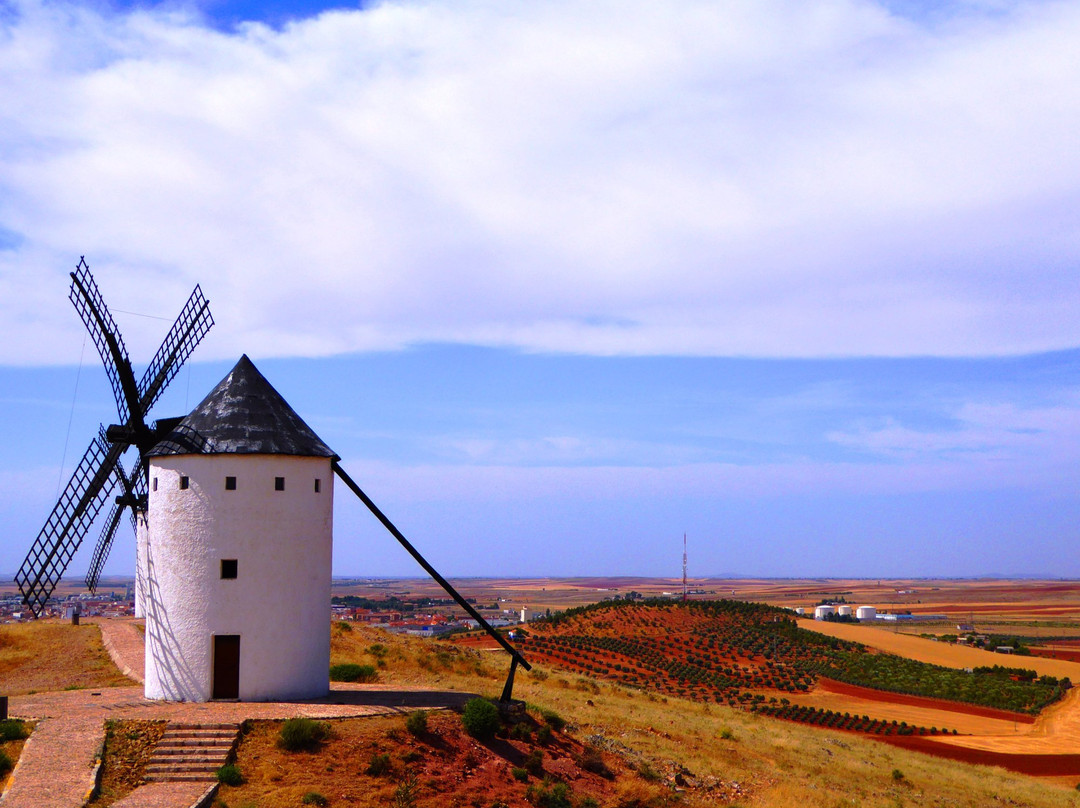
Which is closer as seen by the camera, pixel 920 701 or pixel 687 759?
pixel 687 759

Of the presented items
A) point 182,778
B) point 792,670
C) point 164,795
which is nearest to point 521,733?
point 182,778

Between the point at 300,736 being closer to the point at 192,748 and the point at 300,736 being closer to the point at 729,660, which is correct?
the point at 192,748

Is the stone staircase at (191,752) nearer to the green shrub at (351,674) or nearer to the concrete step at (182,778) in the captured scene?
the concrete step at (182,778)

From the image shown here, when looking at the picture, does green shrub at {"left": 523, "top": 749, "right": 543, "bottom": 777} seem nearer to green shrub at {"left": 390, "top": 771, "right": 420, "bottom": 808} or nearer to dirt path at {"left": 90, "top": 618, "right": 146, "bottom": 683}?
green shrub at {"left": 390, "top": 771, "right": 420, "bottom": 808}

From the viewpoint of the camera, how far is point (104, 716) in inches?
721

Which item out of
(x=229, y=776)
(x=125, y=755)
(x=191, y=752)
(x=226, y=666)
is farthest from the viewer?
(x=226, y=666)

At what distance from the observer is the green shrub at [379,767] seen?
16.5 metres

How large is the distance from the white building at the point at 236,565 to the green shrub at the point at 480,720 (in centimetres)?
398

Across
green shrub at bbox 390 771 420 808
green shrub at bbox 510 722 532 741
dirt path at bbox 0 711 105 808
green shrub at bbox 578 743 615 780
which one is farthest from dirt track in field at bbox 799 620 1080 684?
dirt path at bbox 0 711 105 808

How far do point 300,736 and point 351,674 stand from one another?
9057mm

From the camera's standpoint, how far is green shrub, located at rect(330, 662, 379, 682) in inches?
1004

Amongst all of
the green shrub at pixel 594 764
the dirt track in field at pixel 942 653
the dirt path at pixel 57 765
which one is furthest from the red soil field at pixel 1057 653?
the dirt path at pixel 57 765

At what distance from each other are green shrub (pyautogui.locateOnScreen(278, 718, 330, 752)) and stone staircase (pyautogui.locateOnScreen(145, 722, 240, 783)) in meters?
0.93

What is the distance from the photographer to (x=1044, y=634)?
361 ft
